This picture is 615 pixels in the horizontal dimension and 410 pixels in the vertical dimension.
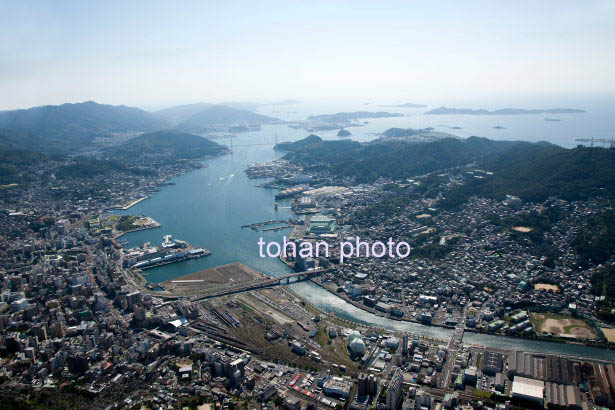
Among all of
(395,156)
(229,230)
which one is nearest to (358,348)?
(229,230)

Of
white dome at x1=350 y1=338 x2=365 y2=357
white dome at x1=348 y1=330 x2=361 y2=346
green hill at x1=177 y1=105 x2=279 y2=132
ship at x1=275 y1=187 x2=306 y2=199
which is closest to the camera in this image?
white dome at x1=350 y1=338 x2=365 y2=357

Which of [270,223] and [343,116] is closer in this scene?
[270,223]

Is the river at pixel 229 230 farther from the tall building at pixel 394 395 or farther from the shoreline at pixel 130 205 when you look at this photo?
the tall building at pixel 394 395

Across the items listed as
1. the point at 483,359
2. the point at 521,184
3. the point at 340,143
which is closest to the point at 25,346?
the point at 483,359

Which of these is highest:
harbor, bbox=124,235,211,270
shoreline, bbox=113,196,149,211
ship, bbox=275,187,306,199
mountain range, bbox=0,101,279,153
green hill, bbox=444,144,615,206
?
mountain range, bbox=0,101,279,153

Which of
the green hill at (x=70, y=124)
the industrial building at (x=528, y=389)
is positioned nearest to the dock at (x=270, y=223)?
the industrial building at (x=528, y=389)

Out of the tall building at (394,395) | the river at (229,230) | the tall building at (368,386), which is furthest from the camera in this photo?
the river at (229,230)

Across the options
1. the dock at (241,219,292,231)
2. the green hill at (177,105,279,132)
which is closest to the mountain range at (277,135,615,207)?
the dock at (241,219,292,231)

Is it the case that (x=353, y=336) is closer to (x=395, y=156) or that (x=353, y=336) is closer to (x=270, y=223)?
(x=270, y=223)

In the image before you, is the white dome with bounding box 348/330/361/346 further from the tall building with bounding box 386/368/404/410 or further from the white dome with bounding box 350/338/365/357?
the tall building with bounding box 386/368/404/410
